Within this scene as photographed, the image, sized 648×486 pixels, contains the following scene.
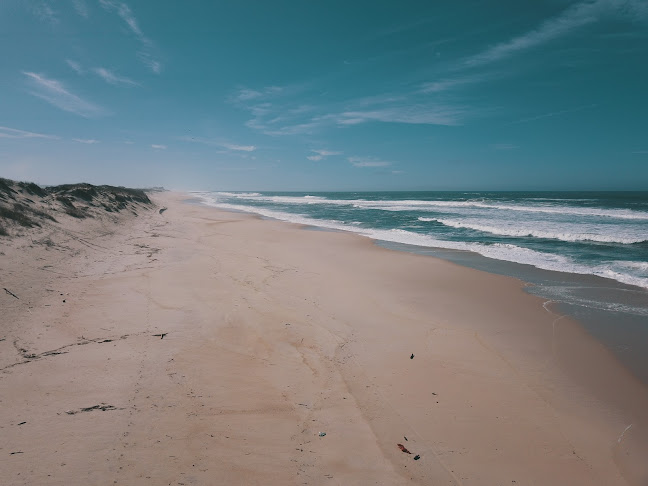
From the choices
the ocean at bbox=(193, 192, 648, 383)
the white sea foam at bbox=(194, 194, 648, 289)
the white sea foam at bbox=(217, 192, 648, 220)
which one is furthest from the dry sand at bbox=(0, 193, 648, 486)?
the white sea foam at bbox=(217, 192, 648, 220)

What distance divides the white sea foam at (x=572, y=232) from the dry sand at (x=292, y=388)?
1221 centimetres

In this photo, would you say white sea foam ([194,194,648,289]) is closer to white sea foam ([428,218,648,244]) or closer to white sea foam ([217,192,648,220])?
white sea foam ([428,218,648,244])

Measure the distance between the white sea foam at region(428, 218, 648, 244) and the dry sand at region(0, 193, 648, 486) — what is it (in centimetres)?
1221

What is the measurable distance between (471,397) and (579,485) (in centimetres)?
138

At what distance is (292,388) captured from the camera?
4.32 meters

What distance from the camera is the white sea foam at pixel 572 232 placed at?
16.5 metres

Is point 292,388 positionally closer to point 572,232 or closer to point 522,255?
point 522,255

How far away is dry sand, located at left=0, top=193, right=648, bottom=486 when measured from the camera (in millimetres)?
3102

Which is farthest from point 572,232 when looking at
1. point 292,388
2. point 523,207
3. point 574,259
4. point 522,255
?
point 523,207

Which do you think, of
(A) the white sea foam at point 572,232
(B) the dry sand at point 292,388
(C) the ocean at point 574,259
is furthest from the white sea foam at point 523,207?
(B) the dry sand at point 292,388

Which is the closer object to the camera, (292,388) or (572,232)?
(292,388)

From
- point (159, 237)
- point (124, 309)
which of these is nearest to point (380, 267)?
point (124, 309)

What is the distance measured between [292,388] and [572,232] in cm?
2072

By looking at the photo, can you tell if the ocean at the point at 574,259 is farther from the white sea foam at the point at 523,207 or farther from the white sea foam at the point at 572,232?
the white sea foam at the point at 523,207
